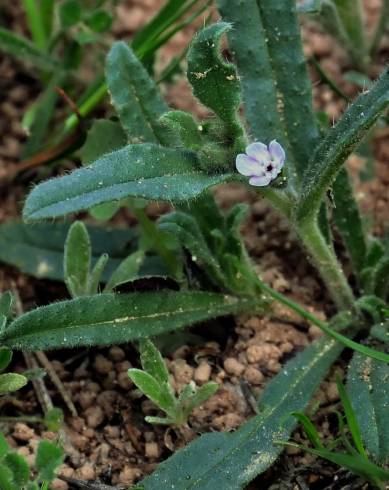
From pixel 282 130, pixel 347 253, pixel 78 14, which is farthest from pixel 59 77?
pixel 347 253

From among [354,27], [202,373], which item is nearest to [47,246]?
[202,373]

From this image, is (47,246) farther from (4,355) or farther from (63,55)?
(63,55)

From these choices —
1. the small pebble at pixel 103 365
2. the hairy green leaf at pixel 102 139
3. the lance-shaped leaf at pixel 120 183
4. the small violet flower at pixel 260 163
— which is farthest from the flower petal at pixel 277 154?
the small pebble at pixel 103 365

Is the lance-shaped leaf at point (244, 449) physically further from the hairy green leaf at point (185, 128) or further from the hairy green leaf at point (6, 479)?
the hairy green leaf at point (185, 128)

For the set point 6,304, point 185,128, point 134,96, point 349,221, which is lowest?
point 349,221

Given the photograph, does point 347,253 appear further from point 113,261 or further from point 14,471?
point 14,471

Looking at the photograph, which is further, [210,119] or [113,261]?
[113,261]
